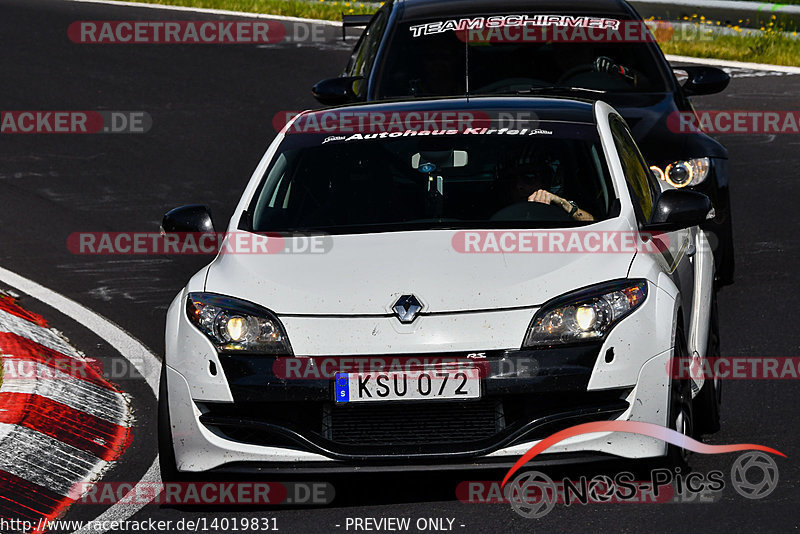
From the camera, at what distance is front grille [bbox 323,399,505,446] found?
6332 millimetres

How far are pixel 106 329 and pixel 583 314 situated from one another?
Result: 4.20 metres

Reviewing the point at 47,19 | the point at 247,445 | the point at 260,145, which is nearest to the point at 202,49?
the point at 47,19

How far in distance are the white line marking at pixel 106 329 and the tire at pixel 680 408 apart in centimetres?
213

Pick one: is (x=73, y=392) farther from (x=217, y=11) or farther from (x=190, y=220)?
(x=217, y=11)

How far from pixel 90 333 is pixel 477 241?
3599mm

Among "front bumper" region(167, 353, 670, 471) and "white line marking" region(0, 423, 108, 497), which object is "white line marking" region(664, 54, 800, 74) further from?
"front bumper" region(167, 353, 670, 471)

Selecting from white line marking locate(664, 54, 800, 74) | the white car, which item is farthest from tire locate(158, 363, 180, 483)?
white line marking locate(664, 54, 800, 74)

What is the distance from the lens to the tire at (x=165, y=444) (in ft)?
21.9

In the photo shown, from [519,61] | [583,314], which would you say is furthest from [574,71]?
[583,314]

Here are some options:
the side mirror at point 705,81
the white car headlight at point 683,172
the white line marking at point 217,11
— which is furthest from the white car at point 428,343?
the white line marking at point 217,11

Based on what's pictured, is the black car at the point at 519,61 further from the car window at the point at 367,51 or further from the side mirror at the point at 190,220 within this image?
the side mirror at the point at 190,220

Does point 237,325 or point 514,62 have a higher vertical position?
point 514,62

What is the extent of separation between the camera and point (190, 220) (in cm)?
764

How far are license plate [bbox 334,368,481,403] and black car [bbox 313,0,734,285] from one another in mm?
4699
